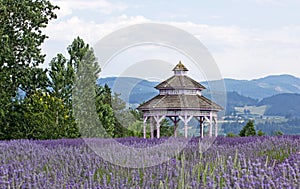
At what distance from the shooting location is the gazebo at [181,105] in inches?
697

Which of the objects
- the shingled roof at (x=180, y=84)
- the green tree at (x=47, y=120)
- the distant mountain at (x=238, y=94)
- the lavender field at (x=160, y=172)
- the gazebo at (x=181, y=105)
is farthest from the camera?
the shingled roof at (x=180, y=84)

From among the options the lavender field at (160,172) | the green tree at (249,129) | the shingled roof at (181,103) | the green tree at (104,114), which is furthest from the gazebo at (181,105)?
the lavender field at (160,172)

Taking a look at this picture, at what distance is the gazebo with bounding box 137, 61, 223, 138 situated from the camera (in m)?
17.7

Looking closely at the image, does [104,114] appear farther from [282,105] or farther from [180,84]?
[282,105]

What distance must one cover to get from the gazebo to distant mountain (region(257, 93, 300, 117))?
101542 mm

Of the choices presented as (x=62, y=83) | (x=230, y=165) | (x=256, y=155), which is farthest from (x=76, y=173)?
(x=62, y=83)

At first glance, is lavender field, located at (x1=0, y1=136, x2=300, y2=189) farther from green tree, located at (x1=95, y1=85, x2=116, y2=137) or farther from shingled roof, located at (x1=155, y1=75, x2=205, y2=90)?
green tree, located at (x1=95, y1=85, x2=116, y2=137)

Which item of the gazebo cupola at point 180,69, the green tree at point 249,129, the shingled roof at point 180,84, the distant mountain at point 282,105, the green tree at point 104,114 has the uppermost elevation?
the distant mountain at point 282,105

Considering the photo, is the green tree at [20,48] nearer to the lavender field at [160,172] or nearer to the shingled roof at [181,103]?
the shingled roof at [181,103]

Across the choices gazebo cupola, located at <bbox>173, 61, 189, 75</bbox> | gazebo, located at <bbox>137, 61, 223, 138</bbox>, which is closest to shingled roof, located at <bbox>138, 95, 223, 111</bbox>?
gazebo, located at <bbox>137, 61, 223, 138</bbox>

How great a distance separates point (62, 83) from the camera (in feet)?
71.9

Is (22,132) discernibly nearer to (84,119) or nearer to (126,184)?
(84,119)

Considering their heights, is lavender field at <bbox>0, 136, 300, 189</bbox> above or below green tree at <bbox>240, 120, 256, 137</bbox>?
below

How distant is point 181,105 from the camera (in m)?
17.7
